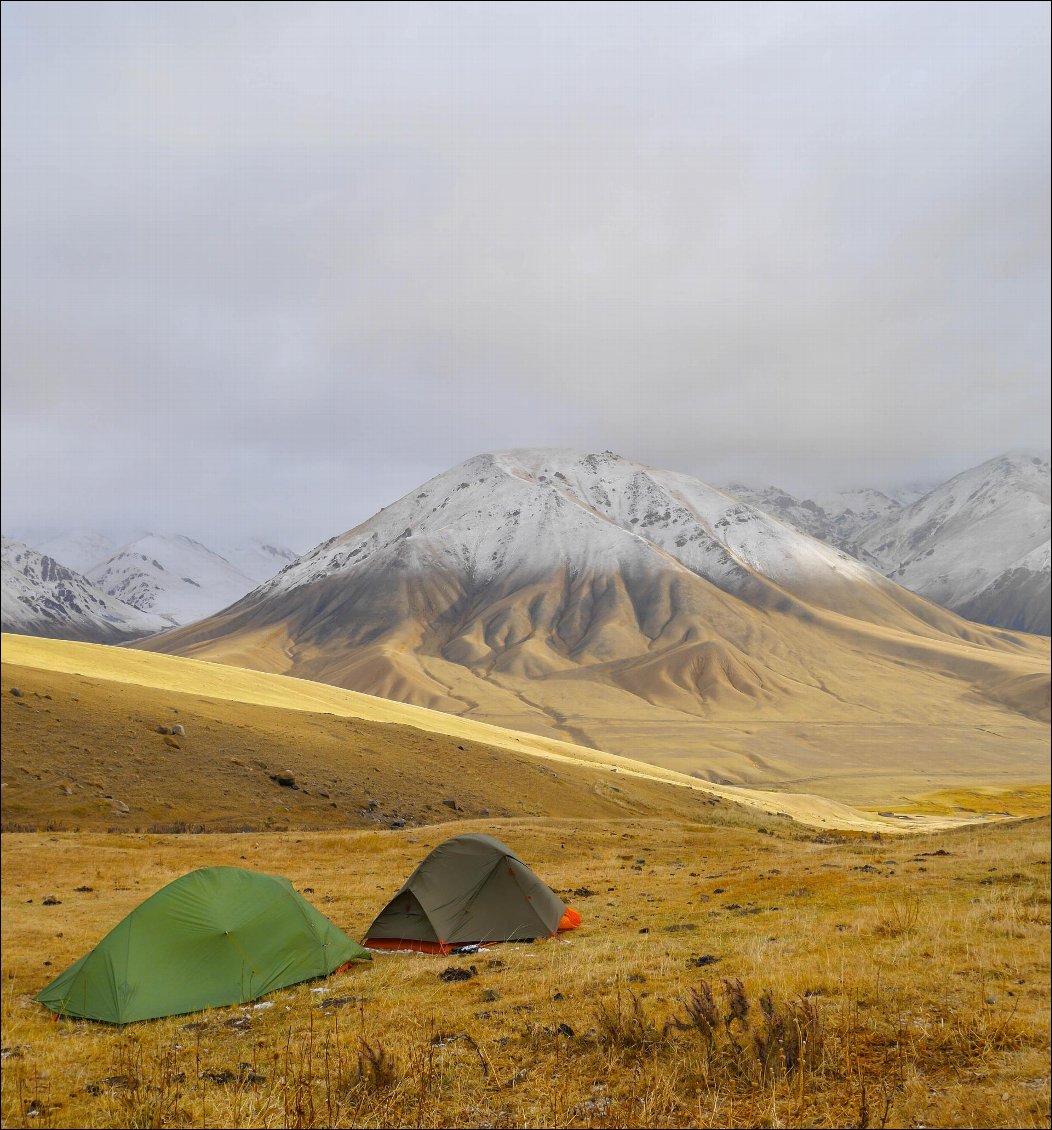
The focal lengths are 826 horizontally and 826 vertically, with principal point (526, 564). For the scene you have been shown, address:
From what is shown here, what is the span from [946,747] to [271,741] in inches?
6431

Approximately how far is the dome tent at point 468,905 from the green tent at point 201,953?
216 centimetres

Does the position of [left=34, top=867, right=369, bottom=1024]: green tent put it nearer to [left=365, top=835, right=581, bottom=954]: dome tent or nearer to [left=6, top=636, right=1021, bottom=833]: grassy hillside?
[left=365, top=835, right=581, bottom=954]: dome tent

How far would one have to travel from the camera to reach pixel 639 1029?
10.0 metres

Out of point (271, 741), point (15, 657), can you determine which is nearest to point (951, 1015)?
point (271, 741)

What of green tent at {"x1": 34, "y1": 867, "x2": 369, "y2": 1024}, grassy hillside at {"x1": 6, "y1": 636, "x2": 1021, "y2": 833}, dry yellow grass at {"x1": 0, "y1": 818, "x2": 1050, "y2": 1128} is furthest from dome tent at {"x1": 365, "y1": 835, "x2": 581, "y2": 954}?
grassy hillside at {"x1": 6, "y1": 636, "x2": 1021, "y2": 833}

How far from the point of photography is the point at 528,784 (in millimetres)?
55844

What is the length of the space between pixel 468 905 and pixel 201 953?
20.9ft

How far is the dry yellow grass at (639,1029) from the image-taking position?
8.45 meters

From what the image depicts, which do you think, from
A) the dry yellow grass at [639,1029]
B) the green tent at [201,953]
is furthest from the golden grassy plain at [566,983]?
the green tent at [201,953]

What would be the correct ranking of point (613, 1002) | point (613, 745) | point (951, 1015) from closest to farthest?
point (951, 1015)
point (613, 1002)
point (613, 745)

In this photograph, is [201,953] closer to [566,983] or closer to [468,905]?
[468,905]

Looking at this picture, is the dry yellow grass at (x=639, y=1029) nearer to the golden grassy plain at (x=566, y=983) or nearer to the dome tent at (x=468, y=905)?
the golden grassy plain at (x=566, y=983)

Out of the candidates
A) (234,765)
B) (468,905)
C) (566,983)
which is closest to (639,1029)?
(566,983)

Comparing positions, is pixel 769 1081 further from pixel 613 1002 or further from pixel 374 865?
pixel 374 865
